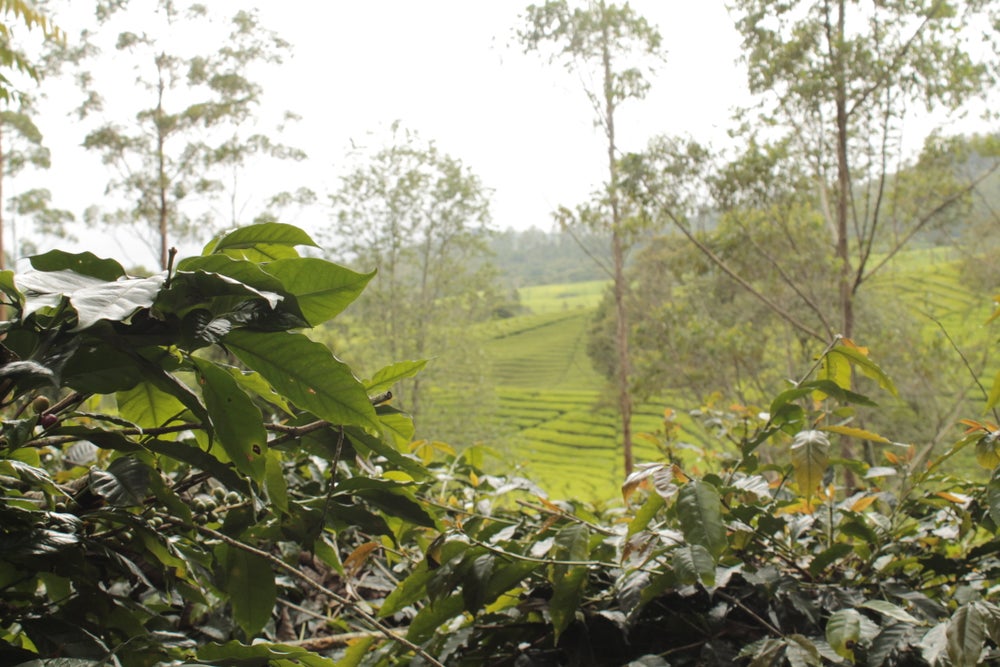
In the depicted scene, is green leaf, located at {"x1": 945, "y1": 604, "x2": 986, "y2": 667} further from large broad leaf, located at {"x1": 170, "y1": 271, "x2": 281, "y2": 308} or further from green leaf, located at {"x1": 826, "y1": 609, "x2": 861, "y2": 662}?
large broad leaf, located at {"x1": 170, "y1": 271, "x2": 281, "y2": 308}

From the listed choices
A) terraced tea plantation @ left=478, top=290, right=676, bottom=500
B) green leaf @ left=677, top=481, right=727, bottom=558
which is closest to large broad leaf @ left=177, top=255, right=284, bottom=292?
green leaf @ left=677, top=481, right=727, bottom=558

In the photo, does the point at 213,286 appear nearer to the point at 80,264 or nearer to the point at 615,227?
the point at 80,264

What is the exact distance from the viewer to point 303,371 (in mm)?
421

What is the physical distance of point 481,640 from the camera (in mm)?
853

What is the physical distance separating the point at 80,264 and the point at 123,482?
172 millimetres

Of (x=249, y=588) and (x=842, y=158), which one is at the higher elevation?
(x=842, y=158)

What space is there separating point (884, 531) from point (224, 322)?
35.1 inches

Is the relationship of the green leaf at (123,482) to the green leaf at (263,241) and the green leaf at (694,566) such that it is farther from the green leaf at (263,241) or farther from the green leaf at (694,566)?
the green leaf at (694,566)

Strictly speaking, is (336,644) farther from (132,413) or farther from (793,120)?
(793,120)

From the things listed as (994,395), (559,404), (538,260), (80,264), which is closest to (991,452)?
(994,395)

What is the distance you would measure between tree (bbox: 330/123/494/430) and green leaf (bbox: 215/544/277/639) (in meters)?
11.8

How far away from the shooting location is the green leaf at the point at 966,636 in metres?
0.61

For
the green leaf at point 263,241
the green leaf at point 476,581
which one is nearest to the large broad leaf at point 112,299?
the green leaf at point 263,241

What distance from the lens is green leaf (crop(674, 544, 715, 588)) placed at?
65 centimetres
